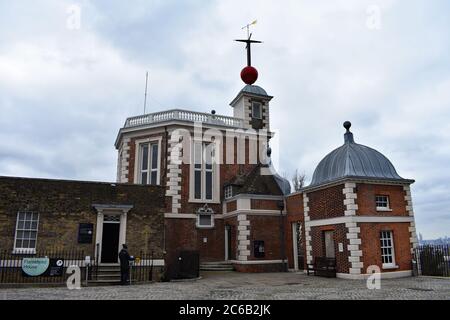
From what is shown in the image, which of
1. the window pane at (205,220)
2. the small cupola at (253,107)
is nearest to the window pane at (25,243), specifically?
the window pane at (205,220)

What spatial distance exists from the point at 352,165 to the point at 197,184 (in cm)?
1097

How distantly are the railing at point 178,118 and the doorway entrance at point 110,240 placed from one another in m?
9.65

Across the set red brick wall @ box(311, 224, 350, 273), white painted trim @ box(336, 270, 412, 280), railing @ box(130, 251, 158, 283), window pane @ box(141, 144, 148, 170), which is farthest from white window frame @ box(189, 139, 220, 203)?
white painted trim @ box(336, 270, 412, 280)

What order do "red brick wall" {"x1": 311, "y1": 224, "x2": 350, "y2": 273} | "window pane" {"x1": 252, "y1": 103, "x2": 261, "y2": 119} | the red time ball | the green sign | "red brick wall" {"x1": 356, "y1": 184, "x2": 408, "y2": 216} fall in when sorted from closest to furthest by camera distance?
the green sign < "red brick wall" {"x1": 311, "y1": 224, "x2": 350, "y2": 273} < "red brick wall" {"x1": 356, "y1": 184, "x2": 408, "y2": 216} < the red time ball < "window pane" {"x1": 252, "y1": 103, "x2": 261, "y2": 119}

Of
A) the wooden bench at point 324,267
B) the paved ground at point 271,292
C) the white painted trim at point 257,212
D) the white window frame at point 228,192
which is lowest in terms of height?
the paved ground at point 271,292

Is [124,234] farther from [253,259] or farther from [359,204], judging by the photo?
[359,204]

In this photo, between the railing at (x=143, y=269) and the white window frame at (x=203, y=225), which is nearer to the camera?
the railing at (x=143, y=269)

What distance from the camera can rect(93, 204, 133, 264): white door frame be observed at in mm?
17250

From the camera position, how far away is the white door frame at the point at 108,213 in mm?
17250

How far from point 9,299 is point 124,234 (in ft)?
22.4

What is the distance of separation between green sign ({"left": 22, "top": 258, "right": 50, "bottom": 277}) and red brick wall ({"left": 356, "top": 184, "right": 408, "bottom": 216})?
1430 cm

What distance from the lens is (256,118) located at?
1148 inches

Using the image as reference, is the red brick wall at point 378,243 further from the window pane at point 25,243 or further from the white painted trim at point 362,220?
the window pane at point 25,243

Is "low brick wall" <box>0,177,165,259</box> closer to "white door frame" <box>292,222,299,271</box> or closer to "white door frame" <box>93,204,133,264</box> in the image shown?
"white door frame" <box>93,204,133,264</box>
